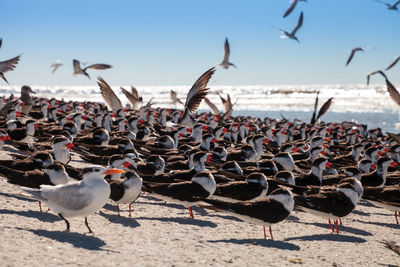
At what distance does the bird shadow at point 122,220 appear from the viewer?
760cm

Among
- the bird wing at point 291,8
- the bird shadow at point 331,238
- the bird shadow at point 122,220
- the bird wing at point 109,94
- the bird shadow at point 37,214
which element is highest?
Answer: the bird wing at point 291,8

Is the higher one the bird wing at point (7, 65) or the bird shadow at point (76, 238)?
the bird wing at point (7, 65)

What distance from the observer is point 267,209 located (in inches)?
289

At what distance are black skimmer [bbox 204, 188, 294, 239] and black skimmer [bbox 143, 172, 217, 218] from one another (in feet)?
3.05

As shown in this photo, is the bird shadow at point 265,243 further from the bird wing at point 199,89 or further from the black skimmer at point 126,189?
the bird wing at point 199,89

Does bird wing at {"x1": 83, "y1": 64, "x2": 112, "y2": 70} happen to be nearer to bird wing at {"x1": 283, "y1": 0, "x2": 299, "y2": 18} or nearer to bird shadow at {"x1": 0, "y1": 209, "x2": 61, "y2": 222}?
bird wing at {"x1": 283, "y1": 0, "x2": 299, "y2": 18}

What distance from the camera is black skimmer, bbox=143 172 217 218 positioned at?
835 cm

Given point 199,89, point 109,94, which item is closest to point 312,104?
point 109,94

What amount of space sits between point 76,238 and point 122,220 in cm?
165

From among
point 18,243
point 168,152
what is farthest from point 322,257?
point 168,152

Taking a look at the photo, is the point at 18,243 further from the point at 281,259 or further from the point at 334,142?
the point at 334,142

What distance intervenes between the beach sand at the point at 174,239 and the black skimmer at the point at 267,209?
1.07ft

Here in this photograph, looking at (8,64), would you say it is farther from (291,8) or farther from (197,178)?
(197,178)

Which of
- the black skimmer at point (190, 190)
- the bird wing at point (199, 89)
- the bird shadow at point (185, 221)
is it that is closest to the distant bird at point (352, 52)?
the bird wing at point (199, 89)
